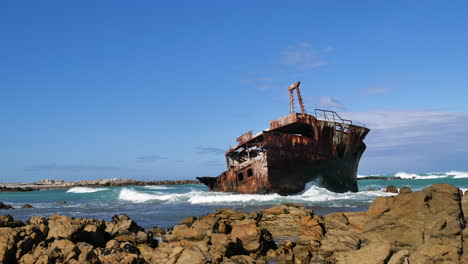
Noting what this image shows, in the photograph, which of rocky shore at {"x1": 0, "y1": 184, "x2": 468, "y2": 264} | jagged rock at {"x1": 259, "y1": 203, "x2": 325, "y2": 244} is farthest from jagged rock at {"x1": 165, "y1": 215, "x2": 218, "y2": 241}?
jagged rock at {"x1": 259, "y1": 203, "x2": 325, "y2": 244}

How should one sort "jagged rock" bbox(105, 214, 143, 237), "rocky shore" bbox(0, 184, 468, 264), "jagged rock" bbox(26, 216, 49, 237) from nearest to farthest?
"rocky shore" bbox(0, 184, 468, 264)
"jagged rock" bbox(26, 216, 49, 237)
"jagged rock" bbox(105, 214, 143, 237)

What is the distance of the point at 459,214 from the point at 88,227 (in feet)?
27.1

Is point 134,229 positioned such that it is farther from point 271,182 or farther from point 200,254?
point 271,182

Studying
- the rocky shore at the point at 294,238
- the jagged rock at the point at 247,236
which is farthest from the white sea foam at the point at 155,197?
the jagged rock at the point at 247,236

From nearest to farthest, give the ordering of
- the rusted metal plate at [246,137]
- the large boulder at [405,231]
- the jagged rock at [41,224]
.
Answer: the large boulder at [405,231]
the jagged rock at [41,224]
the rusted metal plate at [246,137]

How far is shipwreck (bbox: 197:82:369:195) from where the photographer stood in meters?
23.1

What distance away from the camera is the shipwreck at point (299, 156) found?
23.1 metres

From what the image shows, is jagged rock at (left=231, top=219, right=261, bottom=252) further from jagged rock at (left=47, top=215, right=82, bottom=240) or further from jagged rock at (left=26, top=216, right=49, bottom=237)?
jagged rock at (left=26, top=216, right=49, bottom=237)

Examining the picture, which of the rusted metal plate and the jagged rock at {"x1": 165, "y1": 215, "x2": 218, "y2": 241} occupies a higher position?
the rusted metal plate

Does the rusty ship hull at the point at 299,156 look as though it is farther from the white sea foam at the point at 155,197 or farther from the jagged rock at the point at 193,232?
the jagged rock at the point at 193,232

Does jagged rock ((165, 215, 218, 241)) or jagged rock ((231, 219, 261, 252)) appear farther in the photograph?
jagged rock ((165, 215, 218, 241))

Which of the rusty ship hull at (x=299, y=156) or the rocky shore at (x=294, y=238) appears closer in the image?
the rocky shore at (x=294, y=238)

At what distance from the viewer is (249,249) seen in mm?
8656

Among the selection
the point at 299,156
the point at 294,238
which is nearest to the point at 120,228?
the point at 294,238
